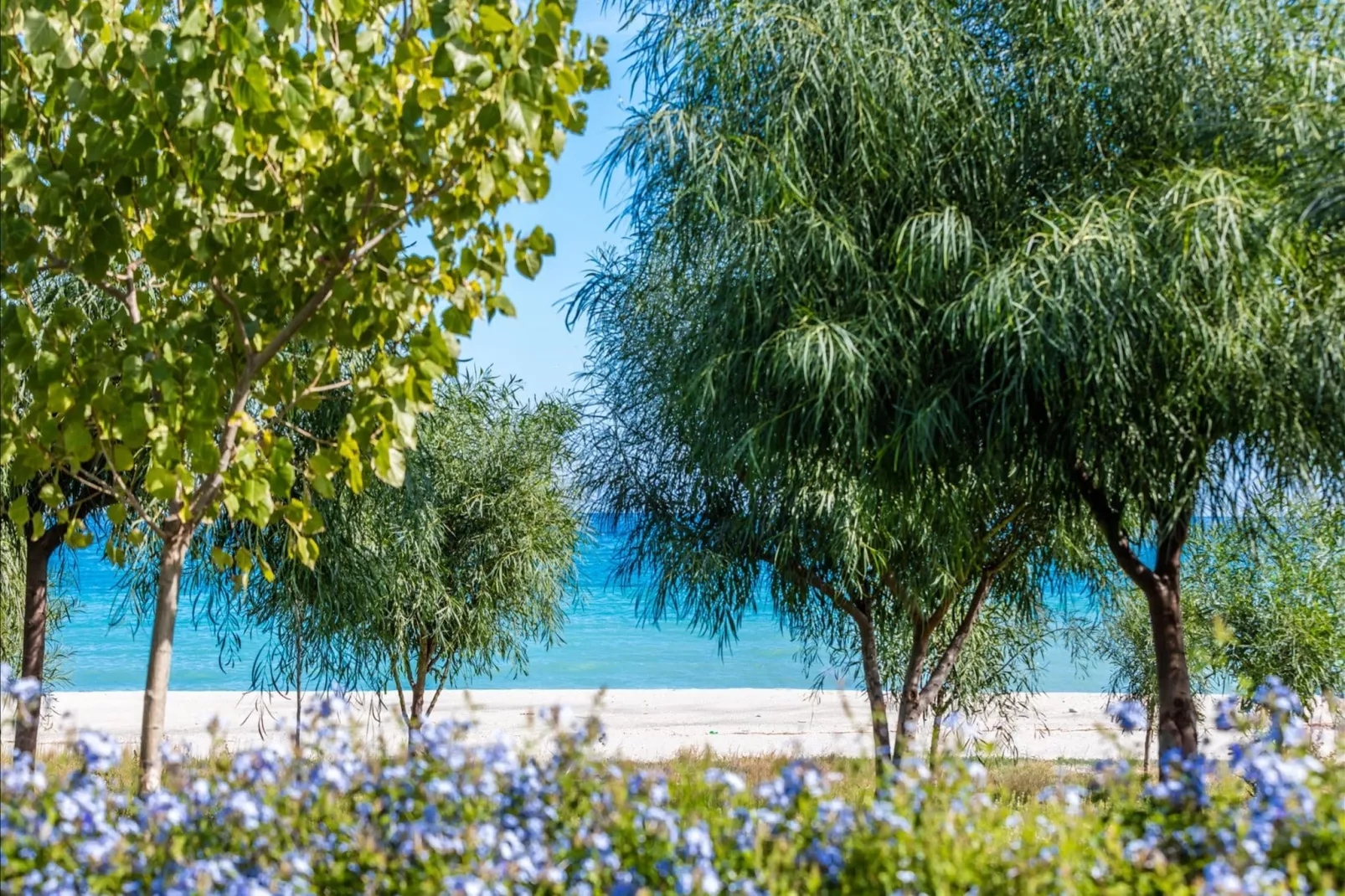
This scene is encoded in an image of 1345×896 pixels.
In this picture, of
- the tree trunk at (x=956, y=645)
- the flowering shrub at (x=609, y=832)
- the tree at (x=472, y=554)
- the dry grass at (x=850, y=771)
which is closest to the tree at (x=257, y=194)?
the flowering shrub at (x=609, y=832)

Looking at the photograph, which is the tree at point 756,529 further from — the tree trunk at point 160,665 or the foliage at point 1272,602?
the tree trunk at point 160,665

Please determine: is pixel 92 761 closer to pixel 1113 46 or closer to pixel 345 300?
pixel 345 300

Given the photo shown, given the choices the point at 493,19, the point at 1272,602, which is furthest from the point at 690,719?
the point at 493,19

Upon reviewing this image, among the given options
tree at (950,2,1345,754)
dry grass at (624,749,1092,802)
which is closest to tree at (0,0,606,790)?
dry grass at (624,749,1092,802)

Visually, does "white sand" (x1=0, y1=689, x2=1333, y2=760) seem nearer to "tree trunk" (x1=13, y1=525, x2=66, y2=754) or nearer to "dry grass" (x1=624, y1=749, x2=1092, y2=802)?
"dry grass" (x1=624, y1=749, x2=1092, y2=802)

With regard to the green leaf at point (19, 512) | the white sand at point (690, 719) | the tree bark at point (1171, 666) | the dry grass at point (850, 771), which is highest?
the green leaf at point (19, 512)

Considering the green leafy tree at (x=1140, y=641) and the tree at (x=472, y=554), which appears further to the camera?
the green leafy tree at (x=1140, y=641)

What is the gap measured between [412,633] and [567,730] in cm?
1065

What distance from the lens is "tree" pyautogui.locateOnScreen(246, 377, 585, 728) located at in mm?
12508

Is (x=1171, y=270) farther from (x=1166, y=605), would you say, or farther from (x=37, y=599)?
(x=37, y=599)

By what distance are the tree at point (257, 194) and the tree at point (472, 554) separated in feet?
22.9

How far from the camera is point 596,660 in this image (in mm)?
47281

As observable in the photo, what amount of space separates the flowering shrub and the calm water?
31.8 m

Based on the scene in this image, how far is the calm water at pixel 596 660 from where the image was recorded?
40969 mm
